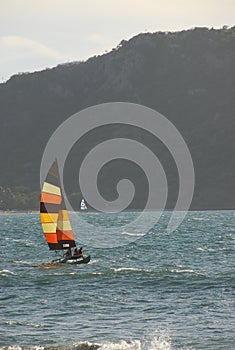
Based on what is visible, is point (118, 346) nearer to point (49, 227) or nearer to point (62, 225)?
point (49, 227)

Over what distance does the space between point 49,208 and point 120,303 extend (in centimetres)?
1781

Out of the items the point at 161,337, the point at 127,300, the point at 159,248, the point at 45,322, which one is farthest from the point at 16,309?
the point at 159,248

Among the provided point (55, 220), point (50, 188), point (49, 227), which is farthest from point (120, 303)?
point (50, 188)

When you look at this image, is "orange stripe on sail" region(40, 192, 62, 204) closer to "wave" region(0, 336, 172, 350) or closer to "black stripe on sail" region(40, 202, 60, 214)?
"black stripe on sail" region(40, 202, 60, 214)

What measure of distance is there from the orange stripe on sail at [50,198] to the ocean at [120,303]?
4.46 m

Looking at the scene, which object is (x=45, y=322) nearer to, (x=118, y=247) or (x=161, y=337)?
(x=161, y=337)

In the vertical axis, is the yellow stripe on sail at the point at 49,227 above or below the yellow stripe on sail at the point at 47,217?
below

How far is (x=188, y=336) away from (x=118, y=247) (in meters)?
41.5

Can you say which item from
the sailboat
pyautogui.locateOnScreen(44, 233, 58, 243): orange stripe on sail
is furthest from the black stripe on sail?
pyautogui.locateOnScreen(44, 233, 58, 243): orange stripe on sail

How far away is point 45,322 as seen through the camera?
3216 cm

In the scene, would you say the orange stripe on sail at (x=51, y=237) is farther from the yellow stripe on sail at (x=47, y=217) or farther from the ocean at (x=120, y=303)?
the ocean at (x=120, y=303)

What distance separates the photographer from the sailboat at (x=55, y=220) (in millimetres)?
52531

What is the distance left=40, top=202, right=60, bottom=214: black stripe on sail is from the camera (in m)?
52.2

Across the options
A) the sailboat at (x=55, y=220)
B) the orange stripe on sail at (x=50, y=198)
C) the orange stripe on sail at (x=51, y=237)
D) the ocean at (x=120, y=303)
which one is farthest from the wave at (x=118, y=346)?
the orange stripe on sail at (x=50, y=198)
